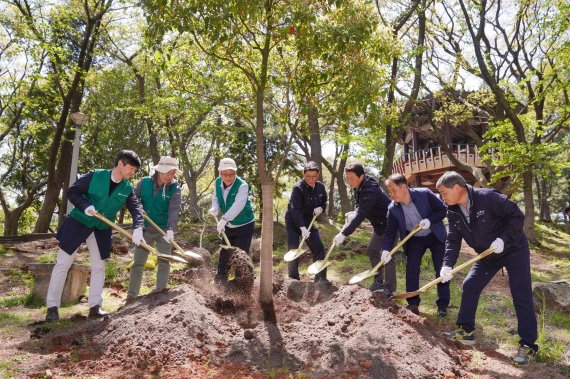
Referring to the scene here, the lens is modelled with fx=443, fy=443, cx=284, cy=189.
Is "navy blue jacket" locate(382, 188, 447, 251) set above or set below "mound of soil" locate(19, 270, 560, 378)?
above

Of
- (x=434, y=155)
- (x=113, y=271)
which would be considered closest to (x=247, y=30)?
(x=113, y=271)

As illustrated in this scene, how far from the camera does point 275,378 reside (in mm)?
3223

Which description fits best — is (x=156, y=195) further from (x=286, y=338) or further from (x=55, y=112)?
(x=55, y=112)

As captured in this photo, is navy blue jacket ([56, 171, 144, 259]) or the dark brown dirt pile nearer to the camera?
the dark brown dirt pile

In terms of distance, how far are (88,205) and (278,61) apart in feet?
8.23

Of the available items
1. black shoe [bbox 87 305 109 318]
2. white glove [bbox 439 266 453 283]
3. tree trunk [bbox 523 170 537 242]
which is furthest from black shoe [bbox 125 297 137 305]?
tree trunk [bbox 523 170 537 242]

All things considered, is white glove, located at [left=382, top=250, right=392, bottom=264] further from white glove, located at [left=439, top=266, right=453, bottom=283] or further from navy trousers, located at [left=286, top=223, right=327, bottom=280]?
navy trousers, located at [left=286, top=223, right=327, bottom=280]

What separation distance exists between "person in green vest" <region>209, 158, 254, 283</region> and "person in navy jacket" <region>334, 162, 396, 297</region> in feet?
3.77

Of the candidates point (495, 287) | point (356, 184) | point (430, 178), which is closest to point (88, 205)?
point (356, 184)

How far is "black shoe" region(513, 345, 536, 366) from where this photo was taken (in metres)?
3.67

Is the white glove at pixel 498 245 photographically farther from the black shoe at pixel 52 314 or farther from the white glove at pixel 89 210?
the black shoe at pixel 52 314

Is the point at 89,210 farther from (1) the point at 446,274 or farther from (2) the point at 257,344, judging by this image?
(1) the point at 446,274

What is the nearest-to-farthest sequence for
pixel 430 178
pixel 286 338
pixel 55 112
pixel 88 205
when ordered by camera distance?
pixel 286 338 → pixel 88 205 → pixel 55 112 → pixel 430 178

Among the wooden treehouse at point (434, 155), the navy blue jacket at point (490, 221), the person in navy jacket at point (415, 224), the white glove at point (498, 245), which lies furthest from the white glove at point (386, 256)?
the wooden treehouse at point (434, 155)
